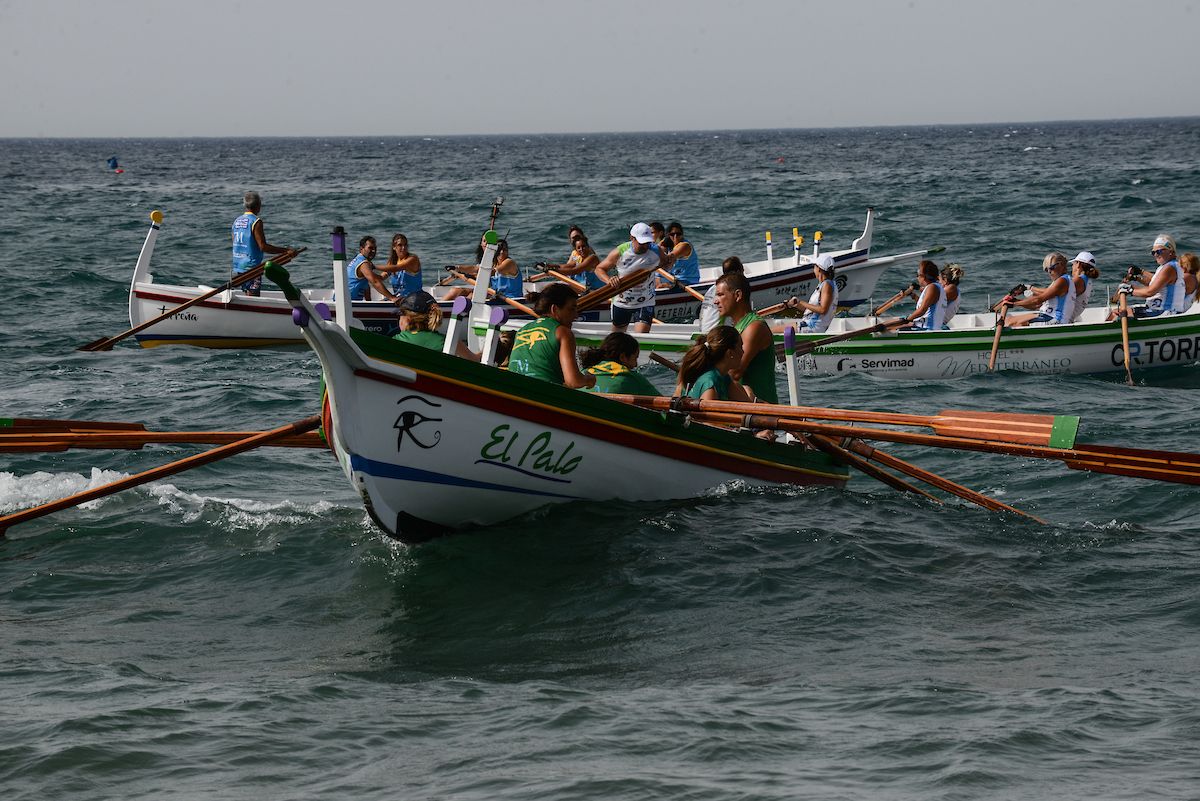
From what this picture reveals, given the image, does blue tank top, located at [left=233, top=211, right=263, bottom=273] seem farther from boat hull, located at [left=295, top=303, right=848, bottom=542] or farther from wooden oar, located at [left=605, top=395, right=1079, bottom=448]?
boat hull, located at [left=295, top=303, right=848, bottom=542]

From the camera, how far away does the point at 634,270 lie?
17.9 metres

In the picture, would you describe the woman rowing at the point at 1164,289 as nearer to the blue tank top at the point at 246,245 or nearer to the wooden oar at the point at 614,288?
the wooden oar at the point at 614,288

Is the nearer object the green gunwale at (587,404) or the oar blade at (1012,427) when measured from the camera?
the green gunwale at (587,404)

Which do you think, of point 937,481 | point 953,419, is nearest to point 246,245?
point 937,481

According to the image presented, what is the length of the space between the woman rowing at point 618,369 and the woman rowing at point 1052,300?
8689 mm

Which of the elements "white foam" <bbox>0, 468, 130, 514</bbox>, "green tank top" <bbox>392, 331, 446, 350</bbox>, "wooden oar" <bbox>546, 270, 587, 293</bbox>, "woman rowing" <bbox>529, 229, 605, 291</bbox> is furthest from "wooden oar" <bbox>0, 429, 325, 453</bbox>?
"woman rowing" <bbox>529, 229, 605, 291</bbox>

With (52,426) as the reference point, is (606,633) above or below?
below

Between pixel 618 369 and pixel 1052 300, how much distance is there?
378 inches

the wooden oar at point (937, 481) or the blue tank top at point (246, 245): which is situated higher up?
the blue tank top at point (246, 245)

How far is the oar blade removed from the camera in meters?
8.69

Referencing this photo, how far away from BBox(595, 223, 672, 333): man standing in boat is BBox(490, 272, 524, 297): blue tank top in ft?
4.15

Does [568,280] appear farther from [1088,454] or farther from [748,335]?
[1088,454]

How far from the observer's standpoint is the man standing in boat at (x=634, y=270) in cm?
1786

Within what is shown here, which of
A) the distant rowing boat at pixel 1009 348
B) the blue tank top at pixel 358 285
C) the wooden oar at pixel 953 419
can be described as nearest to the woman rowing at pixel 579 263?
the distant rowing boat at pixel 1009 348
